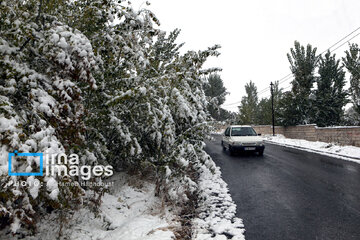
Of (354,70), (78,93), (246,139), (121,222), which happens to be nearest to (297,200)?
(121,222)

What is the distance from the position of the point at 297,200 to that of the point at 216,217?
2.19 metres

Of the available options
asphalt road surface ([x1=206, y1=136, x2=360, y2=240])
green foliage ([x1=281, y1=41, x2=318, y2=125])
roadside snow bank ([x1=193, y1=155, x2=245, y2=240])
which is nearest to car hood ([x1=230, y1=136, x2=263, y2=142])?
asphalt road surface ([x1=206, y1=136, x2=360, y2=240])

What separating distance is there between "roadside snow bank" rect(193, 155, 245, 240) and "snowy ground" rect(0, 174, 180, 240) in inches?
20.6

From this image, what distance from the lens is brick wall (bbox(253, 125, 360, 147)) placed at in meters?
14.0

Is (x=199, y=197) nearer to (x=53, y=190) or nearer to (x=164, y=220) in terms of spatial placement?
(x=164, y=220)

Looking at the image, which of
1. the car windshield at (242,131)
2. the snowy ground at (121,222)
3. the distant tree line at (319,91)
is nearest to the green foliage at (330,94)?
the distant tree line at (319,91)

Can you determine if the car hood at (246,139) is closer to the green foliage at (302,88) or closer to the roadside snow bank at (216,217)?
the roadside snow bank at (216,217)

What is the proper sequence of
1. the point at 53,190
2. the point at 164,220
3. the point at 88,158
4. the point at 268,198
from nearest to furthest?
the point at 53,190, the point at 88,158, the point at 164,220, the point at 268,198

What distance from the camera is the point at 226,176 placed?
25.0 feet

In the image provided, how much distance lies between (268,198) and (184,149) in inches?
104

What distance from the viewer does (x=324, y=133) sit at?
1727 cm

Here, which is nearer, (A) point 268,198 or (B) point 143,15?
(B) point 143,15

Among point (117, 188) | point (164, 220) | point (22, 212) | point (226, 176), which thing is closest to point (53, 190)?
point (22, 212)

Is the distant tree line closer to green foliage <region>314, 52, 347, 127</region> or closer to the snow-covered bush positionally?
green foliage <region>314, 52, 347, 127</region>
